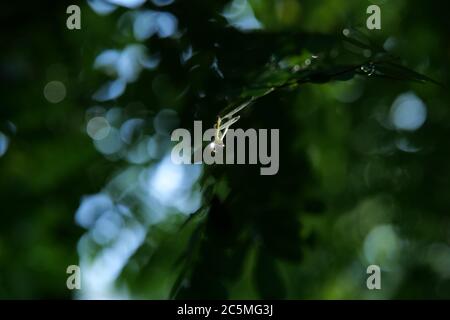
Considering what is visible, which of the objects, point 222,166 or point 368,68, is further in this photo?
point 222,166

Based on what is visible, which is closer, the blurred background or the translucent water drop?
the translucent water drop

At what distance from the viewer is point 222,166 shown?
6.56ft

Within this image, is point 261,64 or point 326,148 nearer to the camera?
point 261,64

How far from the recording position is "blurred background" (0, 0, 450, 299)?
2.22m

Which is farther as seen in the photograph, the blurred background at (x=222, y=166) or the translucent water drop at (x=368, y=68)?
the blurred background at (x=222, y=166)

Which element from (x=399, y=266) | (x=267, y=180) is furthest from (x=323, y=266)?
(x=267, y=180)

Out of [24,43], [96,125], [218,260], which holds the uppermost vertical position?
[24,43]

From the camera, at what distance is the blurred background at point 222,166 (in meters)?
2.22

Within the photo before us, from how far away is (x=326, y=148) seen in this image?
3.40m

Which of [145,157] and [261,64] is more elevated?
[261,64]
